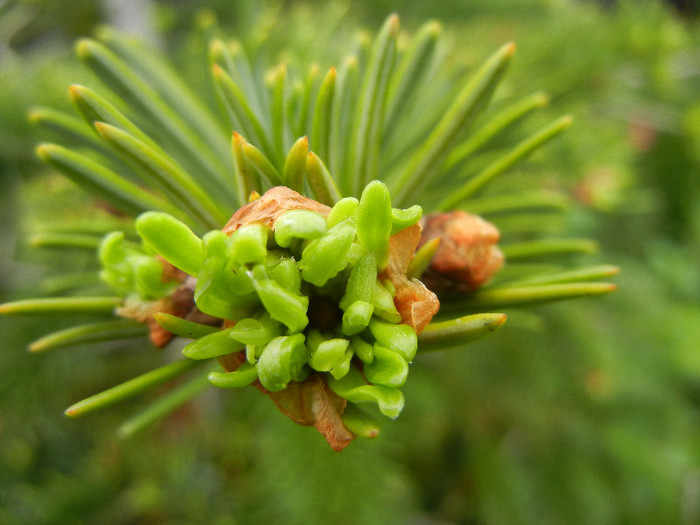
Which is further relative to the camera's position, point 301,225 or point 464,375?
point 464,375

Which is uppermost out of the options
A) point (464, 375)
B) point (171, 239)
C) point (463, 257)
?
point (171, 239)

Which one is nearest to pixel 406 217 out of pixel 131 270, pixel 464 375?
pixel 131 270

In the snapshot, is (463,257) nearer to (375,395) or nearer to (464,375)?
(375,395)

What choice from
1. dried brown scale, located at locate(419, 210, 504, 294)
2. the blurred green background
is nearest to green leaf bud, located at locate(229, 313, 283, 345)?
dried brown scale, located at locate(419, 210, 504, 294)

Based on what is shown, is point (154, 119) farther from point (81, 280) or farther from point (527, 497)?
point (527, 497)

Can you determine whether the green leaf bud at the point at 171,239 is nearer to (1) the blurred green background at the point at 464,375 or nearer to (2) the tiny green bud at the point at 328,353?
(2) the tiny green bud at the point at 328,353

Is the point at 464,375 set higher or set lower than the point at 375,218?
lower

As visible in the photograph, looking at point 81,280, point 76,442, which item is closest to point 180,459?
point 76,442
